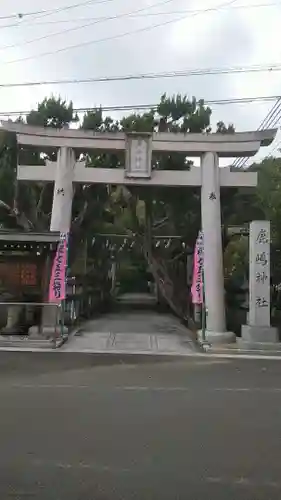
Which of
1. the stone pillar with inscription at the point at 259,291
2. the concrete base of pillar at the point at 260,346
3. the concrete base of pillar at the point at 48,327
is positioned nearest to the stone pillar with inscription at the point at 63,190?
the concrete base of pillar at the point at 48,327

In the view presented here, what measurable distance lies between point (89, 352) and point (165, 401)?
7201 mm

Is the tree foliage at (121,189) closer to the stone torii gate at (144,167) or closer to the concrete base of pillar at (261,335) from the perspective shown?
the stone torii gate at (144,167)

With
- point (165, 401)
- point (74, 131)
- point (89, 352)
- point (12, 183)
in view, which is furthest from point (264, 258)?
point (12, 183)

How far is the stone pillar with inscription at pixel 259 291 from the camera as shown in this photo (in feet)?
55.5

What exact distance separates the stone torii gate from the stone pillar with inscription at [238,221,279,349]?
1712mm

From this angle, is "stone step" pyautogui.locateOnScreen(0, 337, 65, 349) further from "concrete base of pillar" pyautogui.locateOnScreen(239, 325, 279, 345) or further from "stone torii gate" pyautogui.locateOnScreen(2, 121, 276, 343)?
"concrete base of pillar" pyautogui.locateOnScreen(239, 325, 279, 345)

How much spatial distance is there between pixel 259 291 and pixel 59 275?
6284mm

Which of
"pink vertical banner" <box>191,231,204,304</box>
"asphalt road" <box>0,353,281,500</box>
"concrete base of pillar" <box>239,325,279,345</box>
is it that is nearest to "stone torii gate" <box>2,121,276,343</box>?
"pink vertical banner" <box>191,231,204,304</box>

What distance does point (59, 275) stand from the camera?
56.5 feet

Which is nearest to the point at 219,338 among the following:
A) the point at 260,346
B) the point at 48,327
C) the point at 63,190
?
the point at 260,346

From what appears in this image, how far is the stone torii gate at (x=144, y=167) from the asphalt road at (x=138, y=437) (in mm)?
8653

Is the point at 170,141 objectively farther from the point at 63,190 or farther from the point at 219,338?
the point at 219,338

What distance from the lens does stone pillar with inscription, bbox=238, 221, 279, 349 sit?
16906 mm

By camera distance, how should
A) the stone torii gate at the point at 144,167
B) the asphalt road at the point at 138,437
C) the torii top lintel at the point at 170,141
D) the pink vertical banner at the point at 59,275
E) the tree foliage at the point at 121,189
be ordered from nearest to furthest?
the asphalt road at the point at 138,437, the pink vertical banner at the point at 59,275, the stone torii gate at the point at 144,167, the torii top lintel at the point at 170,141, the tree foliage at the point at 121,189
